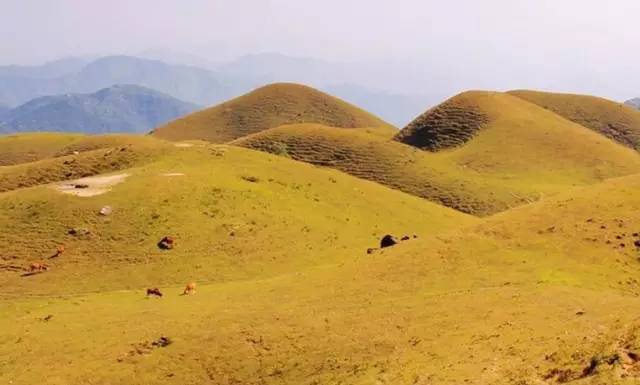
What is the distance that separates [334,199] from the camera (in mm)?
70500

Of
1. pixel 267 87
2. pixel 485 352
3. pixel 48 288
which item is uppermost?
pixel 267 87

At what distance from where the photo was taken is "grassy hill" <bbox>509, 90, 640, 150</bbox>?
475ft

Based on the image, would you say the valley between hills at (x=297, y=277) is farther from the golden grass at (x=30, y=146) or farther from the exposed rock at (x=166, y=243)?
the golden grass at (x=30, y=146)

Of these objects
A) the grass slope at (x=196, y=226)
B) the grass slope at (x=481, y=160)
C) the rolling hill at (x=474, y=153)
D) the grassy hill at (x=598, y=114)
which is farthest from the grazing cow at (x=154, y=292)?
the grassy hill at (x=598, y=114)

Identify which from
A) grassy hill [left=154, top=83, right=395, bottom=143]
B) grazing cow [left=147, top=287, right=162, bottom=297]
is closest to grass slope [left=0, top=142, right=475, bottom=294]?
grazing cow [left=147, top=287, right=162, bottom=297]

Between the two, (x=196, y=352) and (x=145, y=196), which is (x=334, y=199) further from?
(x=196, y=352)

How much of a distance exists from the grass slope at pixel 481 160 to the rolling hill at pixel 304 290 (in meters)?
26.6

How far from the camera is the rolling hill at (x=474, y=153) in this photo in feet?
316

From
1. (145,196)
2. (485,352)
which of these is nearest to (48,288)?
(145,196)

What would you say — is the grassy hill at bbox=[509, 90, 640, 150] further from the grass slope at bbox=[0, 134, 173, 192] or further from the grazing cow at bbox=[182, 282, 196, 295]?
the grazing cow at bbox=[182, 282, 196, 295]

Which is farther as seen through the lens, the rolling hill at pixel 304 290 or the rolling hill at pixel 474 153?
→ the rolling hill at pixel 474 153

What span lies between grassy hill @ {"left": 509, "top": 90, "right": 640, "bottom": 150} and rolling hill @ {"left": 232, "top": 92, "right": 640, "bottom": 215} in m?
16.4

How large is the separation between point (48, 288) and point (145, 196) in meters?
16.0

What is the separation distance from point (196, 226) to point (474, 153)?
225 feet
